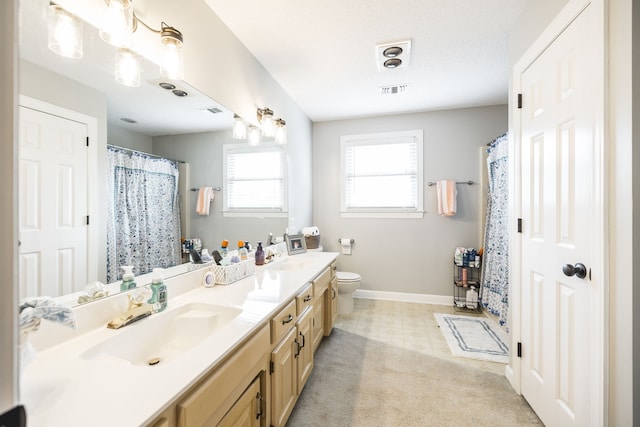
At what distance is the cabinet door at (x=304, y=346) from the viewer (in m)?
1.62

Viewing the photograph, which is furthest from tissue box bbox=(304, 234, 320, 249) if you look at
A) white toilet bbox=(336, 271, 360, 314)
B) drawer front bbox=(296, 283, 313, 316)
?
drawer front bbox=(296, 283, 313, 316)

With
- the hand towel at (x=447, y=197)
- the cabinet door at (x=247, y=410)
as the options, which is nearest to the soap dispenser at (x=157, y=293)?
the cabinet door at (x=247, y=410)

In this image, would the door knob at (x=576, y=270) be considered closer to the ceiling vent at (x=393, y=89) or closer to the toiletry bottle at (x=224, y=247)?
the toiletry bottle at (x=224, y=247)

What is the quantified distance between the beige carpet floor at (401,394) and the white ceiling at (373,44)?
246 cm

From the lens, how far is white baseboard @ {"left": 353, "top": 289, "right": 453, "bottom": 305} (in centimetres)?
348

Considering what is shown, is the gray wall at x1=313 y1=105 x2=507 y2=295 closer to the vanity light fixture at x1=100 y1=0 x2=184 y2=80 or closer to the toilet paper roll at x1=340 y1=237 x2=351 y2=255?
the toilet paper roll at x1=340 y1=237 x2=351 y2=255

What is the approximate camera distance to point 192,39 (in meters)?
1.61

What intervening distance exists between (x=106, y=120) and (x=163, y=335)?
3.06 ft

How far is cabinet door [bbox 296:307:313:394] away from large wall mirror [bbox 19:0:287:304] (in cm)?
77

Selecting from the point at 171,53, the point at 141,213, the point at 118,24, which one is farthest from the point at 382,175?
the point at 118,24

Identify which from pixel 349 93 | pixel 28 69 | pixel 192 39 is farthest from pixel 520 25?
pixel 28 69

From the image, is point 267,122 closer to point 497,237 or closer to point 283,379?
point 283,379

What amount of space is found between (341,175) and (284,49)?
189 cm

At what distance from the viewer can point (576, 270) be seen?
1245 millimetres
